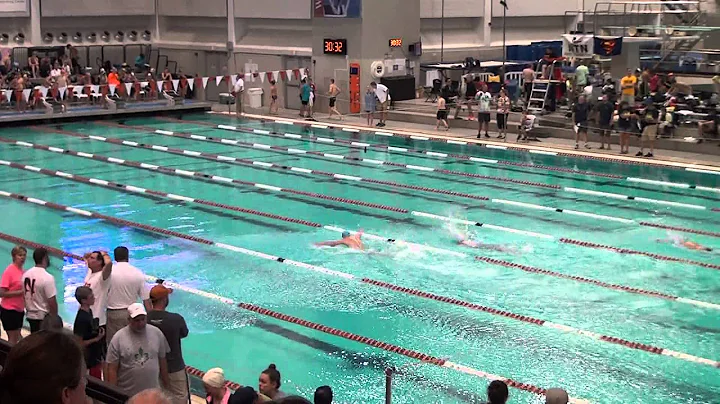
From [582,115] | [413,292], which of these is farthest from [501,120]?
[413,292]

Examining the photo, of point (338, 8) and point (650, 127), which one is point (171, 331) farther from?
point (338, 8)

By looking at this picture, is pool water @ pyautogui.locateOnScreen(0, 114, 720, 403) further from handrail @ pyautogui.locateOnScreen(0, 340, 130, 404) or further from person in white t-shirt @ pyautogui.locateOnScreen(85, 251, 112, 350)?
handrail @ pyautogui.locateOnScreen(0, 340, 130, 404)

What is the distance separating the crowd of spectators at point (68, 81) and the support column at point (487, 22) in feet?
33.9

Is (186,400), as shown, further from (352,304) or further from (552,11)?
(552,11)

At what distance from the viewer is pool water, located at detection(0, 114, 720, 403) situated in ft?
28.9

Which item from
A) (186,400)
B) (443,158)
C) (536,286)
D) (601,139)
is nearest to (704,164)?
(601,139)

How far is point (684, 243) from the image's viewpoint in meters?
13.6

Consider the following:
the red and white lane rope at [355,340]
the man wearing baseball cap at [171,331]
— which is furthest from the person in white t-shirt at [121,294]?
the red and white lane rope at [355,340]

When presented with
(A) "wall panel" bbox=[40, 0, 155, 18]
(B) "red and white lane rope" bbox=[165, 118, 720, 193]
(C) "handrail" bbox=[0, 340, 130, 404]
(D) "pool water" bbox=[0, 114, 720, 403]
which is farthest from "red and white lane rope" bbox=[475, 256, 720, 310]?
(A) "wall panel" bbox=[40, 0, 155, 18]

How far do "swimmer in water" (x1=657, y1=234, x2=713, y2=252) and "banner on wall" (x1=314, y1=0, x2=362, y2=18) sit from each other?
16.4 metres

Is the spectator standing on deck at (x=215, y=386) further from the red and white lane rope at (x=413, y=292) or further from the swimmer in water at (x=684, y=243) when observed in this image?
the swimmer in water at (x=684, y=243)

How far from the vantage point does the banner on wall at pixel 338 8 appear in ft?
93.9

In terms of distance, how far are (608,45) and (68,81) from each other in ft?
52.4

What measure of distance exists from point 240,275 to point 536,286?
3.58 meters
